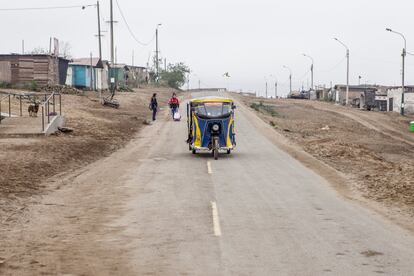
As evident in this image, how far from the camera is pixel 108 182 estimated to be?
1792cm

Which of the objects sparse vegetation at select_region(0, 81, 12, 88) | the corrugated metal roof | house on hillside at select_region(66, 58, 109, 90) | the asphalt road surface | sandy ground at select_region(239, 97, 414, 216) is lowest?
sandy ground at select_region(239, 97, 414, 216)

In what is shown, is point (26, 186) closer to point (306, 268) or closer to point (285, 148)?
point (306, 268)

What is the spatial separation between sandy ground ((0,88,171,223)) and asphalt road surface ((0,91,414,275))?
0.79m

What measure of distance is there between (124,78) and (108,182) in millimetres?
87181

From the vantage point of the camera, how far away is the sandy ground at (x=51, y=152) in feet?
51.5

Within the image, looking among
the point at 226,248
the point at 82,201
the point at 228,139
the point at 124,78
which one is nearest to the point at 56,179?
the point at 82,201

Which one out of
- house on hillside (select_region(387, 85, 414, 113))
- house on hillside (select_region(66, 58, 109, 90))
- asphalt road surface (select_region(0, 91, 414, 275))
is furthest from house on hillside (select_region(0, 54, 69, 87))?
house on hillside (select_region(387, 85, 414, 113))

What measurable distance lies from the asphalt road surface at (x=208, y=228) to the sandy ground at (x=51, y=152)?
0.79 m

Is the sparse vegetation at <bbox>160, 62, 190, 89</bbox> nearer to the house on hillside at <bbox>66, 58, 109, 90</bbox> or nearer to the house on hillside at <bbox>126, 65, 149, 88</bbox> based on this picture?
the house on hillside at <bbox>126, 65, 149, 88</bbox>

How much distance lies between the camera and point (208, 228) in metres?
11.6

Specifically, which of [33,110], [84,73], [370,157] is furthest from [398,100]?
[33,110]

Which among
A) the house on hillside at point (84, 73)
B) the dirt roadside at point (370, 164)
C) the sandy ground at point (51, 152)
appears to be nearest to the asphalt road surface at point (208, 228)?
the sandy ground at point (51, 152)

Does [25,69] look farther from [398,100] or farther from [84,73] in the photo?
[398,100]

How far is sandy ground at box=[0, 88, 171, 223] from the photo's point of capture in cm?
1570
